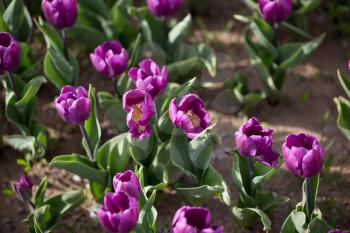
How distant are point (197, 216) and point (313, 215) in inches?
23.0

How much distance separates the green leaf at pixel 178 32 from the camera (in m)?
3.39

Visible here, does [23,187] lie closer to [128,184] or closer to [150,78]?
[128,184]

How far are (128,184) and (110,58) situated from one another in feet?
2.40

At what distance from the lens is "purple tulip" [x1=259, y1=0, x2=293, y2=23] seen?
3.09 meters

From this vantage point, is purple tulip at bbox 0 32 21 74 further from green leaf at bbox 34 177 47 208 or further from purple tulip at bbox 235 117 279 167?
purple tulip at bbox 235 117 279 167

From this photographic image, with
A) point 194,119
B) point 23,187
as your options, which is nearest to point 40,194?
point 23,187

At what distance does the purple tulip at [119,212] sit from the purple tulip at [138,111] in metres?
0.36

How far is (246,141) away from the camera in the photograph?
8.11 feet

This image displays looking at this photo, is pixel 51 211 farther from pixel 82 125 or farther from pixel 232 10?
pixel 232 10

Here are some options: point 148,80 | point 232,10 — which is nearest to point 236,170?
point 148,80

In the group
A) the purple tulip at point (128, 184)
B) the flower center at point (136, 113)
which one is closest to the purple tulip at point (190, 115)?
the flower center at point (136, 113)

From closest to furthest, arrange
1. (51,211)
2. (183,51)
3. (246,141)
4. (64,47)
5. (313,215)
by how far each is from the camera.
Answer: (246,141) < (313,215) < (51,211) < (64,47) < (183,51)

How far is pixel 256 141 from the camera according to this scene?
2465 mm

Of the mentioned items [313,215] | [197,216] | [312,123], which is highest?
[197,216]
